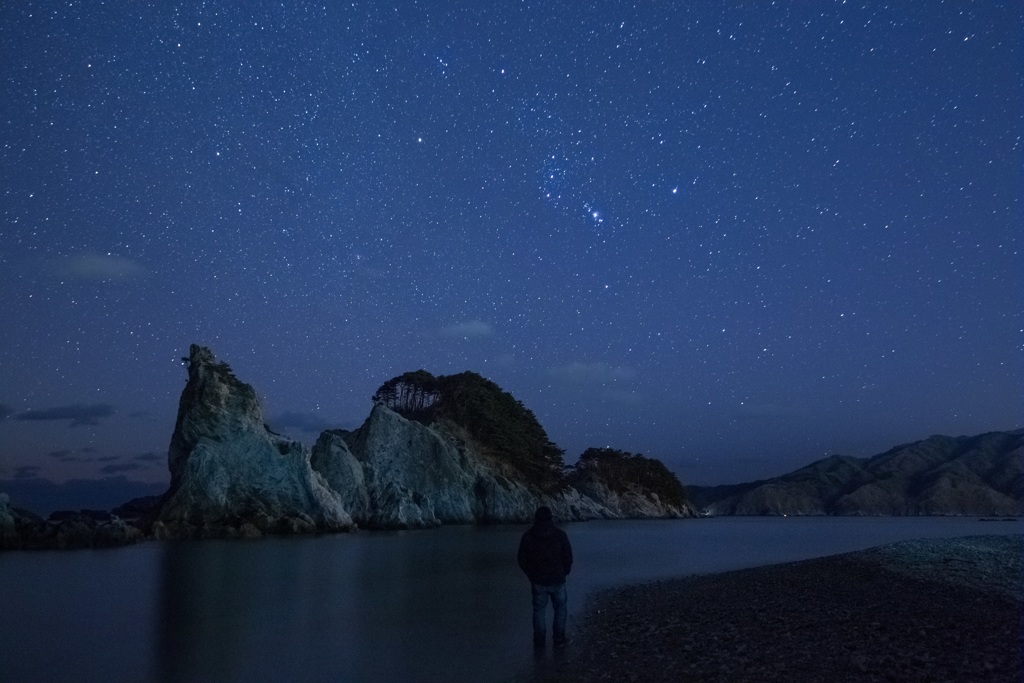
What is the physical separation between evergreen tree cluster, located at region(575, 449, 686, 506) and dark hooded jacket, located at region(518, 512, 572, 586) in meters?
127

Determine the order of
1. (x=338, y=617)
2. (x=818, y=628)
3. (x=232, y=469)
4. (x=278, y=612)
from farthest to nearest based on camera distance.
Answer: (x=232, y=469) < (x=278, y=612) < (x=338, y=617) < (x=818, y=628)

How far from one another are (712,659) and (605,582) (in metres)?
15.4

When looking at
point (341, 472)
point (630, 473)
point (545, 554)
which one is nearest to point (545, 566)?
point (545, 554)

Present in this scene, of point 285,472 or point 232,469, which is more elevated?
point 232,469

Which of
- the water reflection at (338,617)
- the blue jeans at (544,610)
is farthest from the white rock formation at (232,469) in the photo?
the blue jeans at (544,610)

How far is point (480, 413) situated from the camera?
331 feet

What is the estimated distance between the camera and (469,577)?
26734 millimetres

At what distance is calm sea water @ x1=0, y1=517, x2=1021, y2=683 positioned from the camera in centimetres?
1282

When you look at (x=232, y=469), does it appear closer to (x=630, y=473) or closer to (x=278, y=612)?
(x=278, y=612)

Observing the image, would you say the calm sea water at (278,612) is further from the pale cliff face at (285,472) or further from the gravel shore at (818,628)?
the pale cliff face at (285,472)

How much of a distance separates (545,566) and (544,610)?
2.93ft

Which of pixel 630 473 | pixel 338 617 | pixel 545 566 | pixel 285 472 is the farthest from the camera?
pixel 630 473

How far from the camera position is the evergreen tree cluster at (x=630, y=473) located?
13975cm

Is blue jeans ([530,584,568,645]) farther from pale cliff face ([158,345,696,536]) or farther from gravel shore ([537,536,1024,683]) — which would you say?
pale cliff face ([158,345,696,536])
